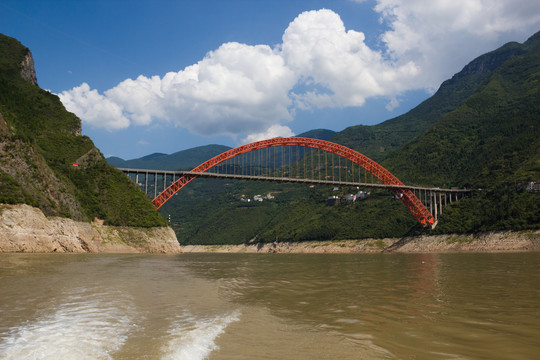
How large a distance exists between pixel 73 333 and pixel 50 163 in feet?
168

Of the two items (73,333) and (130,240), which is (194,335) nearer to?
(73,333)

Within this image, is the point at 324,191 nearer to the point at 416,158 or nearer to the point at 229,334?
the point at 416,158

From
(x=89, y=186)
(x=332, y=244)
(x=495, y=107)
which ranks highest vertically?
(x=495, y=107)

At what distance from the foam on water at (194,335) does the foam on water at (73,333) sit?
97 cm

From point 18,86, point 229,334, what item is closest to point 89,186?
point 18,86

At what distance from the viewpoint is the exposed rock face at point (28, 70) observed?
70.4m

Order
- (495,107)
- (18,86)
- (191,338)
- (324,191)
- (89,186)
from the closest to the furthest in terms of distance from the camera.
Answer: (191,338) < (89,186) < (18,86) < (495,107) < (324,191)

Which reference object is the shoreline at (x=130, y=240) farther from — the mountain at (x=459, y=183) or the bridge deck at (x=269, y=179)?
the bridge deck at (x=269, y=179)

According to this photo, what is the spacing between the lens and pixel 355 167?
15550cm

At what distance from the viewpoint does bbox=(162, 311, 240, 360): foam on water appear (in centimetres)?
612

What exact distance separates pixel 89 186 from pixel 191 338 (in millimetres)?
52297

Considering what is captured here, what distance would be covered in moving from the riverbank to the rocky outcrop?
42685mm

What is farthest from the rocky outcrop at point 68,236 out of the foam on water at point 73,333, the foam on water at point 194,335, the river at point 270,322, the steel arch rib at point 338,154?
the foam on water at point 194,335

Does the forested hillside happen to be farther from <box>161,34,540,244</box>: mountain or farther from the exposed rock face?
the exposed rock face
